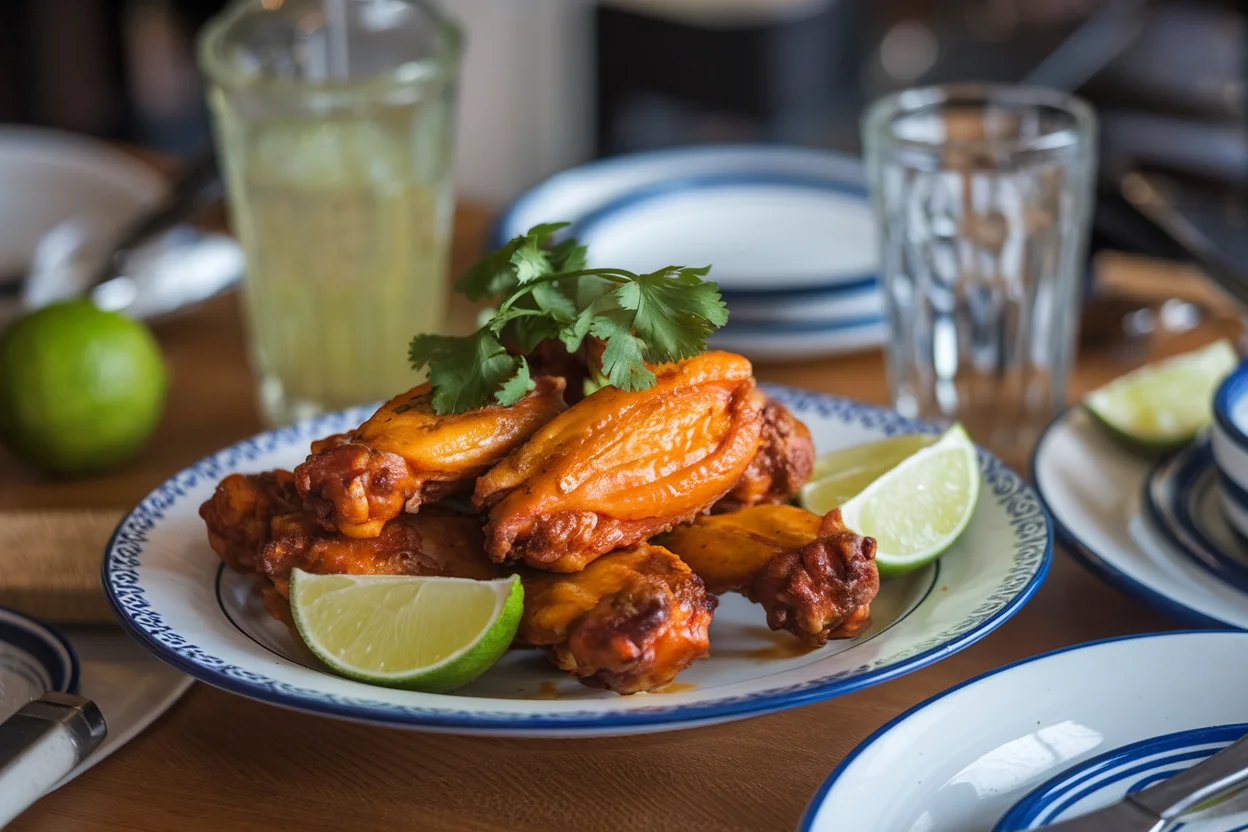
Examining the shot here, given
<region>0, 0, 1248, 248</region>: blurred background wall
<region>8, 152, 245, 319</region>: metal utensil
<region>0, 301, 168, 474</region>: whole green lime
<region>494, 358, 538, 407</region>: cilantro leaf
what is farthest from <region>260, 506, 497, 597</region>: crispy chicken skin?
<region>0, 0, 1248, 248</region>: blurred background wall

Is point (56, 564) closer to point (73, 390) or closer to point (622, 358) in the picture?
point (73, 390)

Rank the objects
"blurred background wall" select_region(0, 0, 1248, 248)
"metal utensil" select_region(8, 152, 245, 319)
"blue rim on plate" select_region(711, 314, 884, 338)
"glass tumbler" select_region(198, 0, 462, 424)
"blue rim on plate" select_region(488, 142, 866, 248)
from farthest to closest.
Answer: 1. "blurred background wall" select_region(0, 0, 1248, 248)
2. "blue rim on plate" select_region(488, 142, 866, 248)
3. "metal utensil" select_region(8, 152, 245, 319)
4. "blue rim on plate" select_region(711, 314, 884, 338)
5. "glass tumbler" select_region(198, 0, 462, 424)

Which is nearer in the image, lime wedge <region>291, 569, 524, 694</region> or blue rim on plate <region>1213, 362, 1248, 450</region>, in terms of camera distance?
lime wedge <region>291, 569, 524, 694</region>

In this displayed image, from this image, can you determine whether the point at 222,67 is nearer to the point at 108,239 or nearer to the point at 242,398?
the point at 242,398

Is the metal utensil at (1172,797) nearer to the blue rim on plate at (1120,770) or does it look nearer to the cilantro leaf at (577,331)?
the blue rim on plate at (1120,770)

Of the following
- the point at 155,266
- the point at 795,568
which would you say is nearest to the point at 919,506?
the point at 795,568

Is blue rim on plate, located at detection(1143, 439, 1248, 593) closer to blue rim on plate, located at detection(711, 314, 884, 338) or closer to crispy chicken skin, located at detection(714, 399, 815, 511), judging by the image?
crispy chicken skin, located at detection(714, 399, 815, 511)
